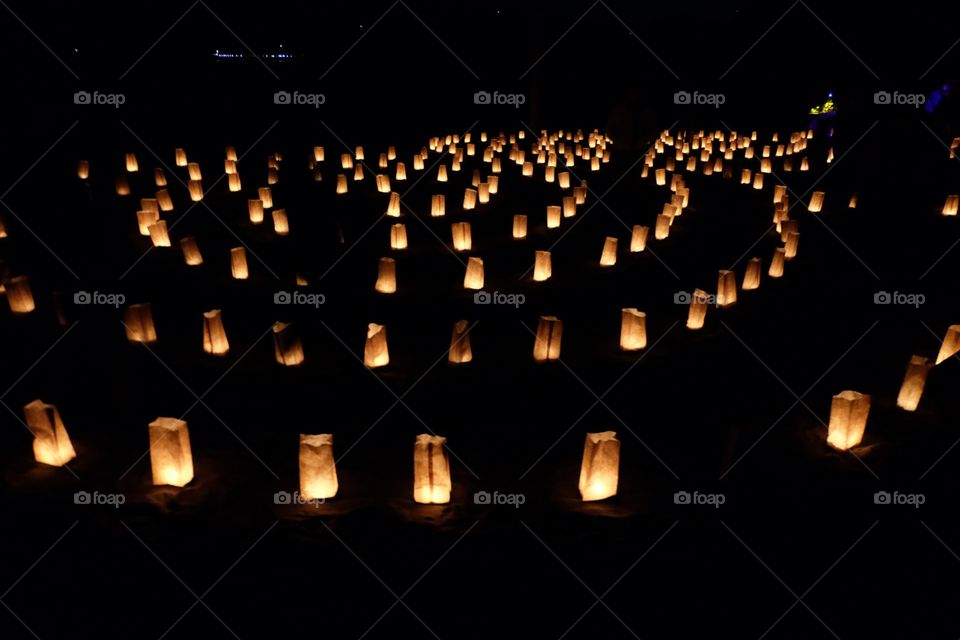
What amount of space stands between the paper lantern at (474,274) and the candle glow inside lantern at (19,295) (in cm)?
474

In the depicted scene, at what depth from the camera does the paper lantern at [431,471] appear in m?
3.77

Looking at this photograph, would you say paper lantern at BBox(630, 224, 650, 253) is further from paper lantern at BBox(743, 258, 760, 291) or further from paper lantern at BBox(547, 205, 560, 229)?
paper lantern at BBox(743, 258, 760, 291)

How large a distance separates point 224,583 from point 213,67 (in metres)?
16.7

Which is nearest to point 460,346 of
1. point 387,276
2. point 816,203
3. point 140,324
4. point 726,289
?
point 387,276

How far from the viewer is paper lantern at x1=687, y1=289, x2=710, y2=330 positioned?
6551 millimetres

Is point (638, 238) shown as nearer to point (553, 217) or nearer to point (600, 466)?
point (553, 217)

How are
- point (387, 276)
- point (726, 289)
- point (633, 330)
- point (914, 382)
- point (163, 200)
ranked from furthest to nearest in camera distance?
point (163, 200), point (387, 276), point (726, 289), point (633, 330), point (914, 382)

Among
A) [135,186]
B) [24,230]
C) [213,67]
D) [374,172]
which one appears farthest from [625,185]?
[213,67]

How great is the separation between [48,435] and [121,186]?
7.05m

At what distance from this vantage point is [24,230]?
8.38 m

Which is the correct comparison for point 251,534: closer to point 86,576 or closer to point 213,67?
point 86,576

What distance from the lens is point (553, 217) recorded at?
30.4 ft

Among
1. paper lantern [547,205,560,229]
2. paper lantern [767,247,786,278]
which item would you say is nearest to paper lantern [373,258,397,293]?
paper lantern [547,205,560,229]

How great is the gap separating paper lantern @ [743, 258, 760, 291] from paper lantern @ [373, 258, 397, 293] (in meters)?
4.38
